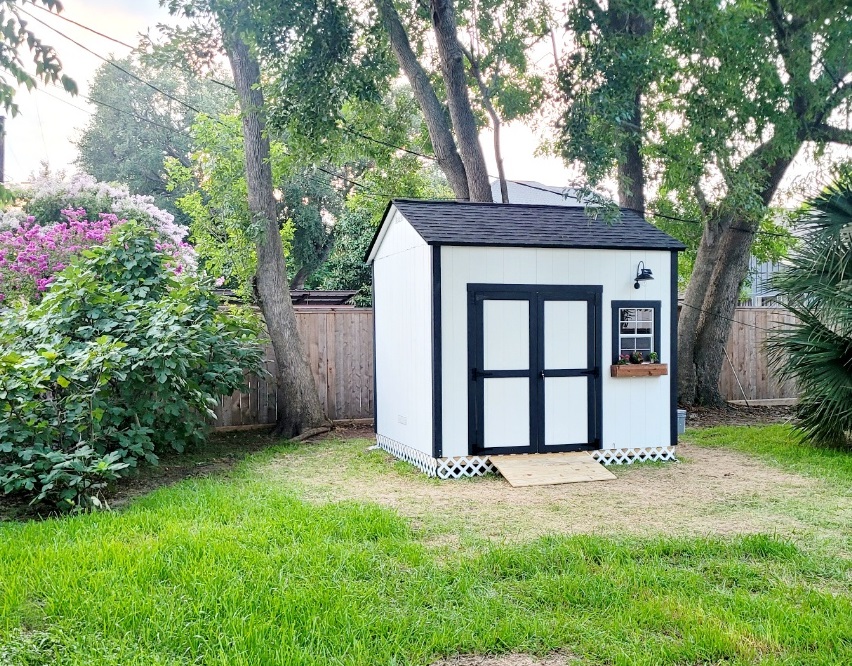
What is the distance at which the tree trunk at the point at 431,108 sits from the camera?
10.3m

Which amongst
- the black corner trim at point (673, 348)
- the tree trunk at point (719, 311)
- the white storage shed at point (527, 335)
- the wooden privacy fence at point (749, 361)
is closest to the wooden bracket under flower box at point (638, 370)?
the white storage shed at point (527, 335)

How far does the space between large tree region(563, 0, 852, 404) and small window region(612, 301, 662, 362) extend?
164cm

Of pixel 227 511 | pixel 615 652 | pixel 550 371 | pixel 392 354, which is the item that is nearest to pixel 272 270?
pixel 392 354

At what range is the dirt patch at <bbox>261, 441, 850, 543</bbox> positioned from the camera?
5023 mm

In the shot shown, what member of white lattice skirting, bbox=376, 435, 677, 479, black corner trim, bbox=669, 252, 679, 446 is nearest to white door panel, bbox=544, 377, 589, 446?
white lattice skirting, bbox=376, 435, 677, 479

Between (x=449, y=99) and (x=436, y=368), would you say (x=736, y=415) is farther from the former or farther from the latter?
(x=449, y=99)

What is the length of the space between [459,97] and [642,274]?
4345 mm

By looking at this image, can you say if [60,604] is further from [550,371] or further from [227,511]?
[550,371]

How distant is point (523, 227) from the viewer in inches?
295

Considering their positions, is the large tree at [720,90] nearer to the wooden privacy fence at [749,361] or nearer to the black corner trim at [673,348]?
the black corner trim at [673,348]

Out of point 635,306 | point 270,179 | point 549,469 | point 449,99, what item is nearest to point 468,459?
point 549,469

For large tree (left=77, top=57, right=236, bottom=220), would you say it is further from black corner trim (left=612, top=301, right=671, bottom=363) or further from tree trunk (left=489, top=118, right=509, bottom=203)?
black corner trim (left=612, top=301, right=671, bottom=363)

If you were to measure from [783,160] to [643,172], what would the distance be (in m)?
1.98

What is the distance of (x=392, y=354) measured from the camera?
328 inches
